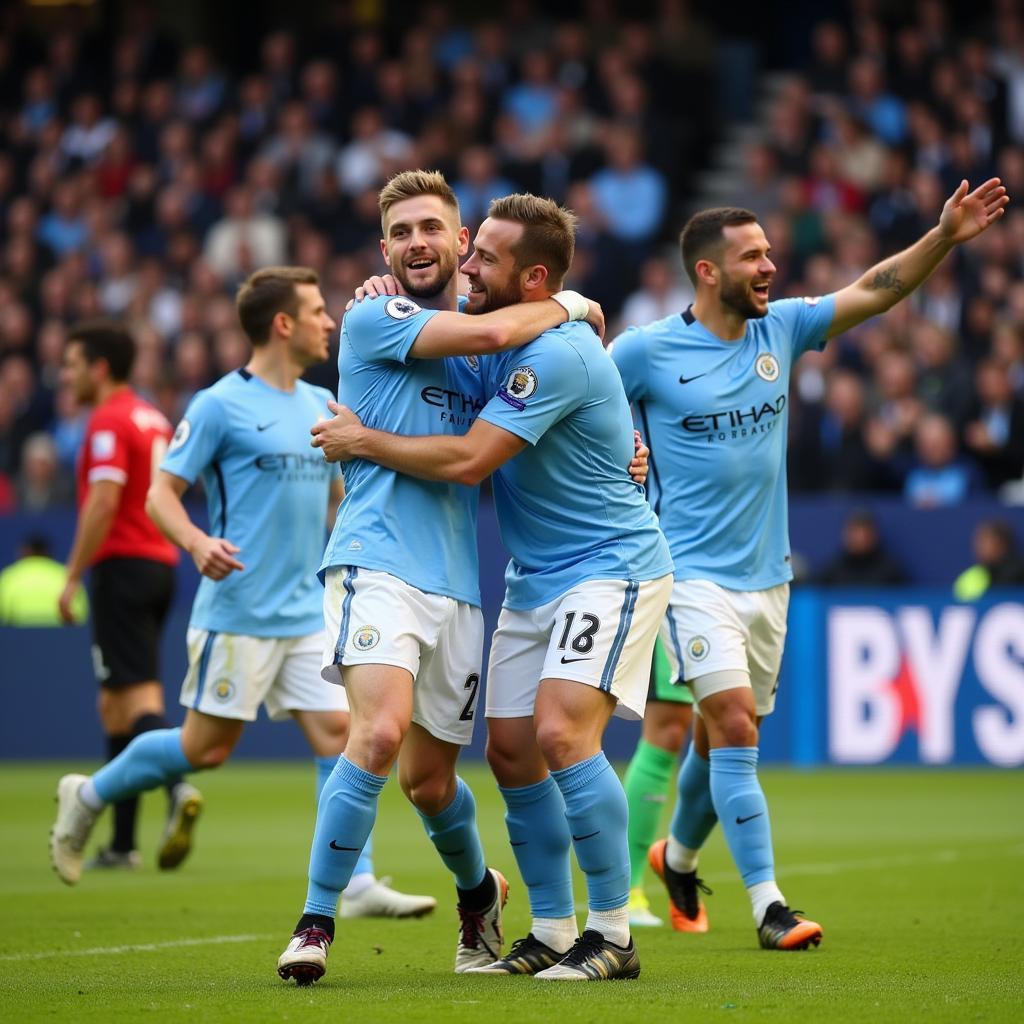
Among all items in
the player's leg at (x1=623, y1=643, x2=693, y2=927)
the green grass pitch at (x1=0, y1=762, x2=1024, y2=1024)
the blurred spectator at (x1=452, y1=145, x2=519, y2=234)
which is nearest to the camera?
the green grass pitch at (x1=0, y1=762, x2=1024, y2=1024)

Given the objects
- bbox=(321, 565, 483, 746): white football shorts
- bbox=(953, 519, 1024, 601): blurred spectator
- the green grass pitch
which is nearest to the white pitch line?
the green grass pitch

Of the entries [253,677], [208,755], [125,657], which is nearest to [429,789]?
[253,677]

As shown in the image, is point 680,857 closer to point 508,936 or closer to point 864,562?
point 508,936

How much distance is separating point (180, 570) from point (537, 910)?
1052 cm

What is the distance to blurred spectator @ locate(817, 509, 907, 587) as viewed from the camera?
1508 centimetres

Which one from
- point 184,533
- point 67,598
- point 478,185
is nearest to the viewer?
point 184,533

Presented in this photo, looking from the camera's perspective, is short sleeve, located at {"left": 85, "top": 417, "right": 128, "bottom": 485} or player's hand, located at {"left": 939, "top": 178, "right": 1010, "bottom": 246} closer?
player's hand, located at {"left": 939, "top": 178, "right": 1010, "bottom": 246}

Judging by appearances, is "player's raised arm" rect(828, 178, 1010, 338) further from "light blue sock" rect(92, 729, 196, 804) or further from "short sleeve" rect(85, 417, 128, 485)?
"short sleeve" rect(85, 417, 128, 485)

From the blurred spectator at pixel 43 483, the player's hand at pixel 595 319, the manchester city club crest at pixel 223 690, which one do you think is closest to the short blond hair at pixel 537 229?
the player's hand at pixel 595 319

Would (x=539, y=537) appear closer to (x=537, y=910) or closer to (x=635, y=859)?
(x=537, y=910)

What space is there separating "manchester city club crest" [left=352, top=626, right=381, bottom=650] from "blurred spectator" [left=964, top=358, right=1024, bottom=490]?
10.5m

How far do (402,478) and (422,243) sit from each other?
723 millimetres

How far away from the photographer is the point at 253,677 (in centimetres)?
795

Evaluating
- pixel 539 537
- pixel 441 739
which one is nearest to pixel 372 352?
pixel 539 537
